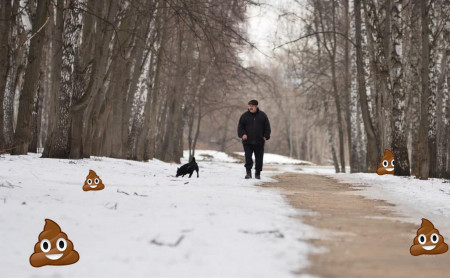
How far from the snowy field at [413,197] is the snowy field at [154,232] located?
1.72 metres

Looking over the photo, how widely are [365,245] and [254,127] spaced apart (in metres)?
6.63

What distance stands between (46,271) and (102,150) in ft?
49.6

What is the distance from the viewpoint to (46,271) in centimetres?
342

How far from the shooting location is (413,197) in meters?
8.21

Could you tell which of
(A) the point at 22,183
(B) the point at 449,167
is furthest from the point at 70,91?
(B) the point at 449,167

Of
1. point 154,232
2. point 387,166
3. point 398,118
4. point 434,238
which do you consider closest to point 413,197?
point 434,238

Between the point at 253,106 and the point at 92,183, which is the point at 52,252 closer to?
the point at 92,183

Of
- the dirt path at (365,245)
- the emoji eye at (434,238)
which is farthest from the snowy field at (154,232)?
the emoji eye at (434,238)

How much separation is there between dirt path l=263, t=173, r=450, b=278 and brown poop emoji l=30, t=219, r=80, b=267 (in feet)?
5.92

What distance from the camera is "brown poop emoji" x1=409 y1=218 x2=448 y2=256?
3992 millimetres

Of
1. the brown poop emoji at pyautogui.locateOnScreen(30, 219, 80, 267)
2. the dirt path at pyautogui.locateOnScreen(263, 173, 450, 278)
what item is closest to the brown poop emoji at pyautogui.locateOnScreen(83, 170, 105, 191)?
the dirt path at pyautogui.locateOnScreen(263, 173, 450, 278)

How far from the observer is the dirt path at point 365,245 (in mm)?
3480

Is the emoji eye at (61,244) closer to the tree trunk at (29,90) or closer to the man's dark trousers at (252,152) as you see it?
the man's dark trousers at (252,152)

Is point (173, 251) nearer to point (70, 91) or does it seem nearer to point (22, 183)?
point (22, 183)
